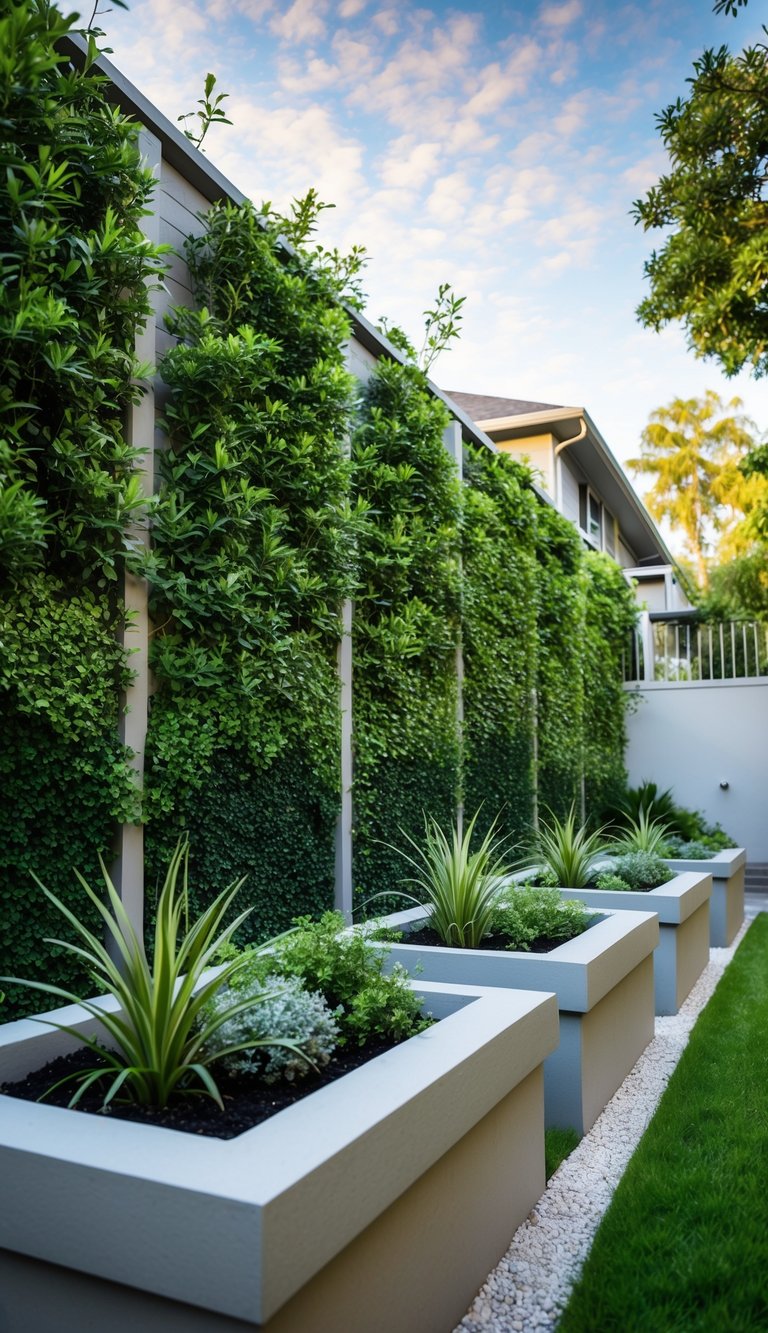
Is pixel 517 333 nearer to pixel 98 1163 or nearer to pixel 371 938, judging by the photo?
pixel 371 938

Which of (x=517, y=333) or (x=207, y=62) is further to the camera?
(x=517, y=333)

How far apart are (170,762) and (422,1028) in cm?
166

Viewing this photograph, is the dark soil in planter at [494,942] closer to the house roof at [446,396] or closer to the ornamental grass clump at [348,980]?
the ornamental grass clump at [348,980]

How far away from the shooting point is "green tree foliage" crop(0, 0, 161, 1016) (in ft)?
10.5

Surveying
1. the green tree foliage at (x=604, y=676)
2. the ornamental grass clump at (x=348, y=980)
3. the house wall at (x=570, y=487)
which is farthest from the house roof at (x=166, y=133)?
the house wall at (x=570, y=487)

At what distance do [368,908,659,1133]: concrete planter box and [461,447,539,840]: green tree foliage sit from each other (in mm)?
2696

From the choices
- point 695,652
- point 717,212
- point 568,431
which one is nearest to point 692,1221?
point 717,212

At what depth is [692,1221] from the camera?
9.34ft

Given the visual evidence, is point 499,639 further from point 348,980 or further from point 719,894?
point 348,980

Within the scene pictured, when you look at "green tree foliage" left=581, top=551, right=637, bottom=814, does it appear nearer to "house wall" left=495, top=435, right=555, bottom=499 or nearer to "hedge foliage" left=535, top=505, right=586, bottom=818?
"hedge foliage" left=535, top=505, right=586, bottom=818

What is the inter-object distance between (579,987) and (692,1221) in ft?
3.15

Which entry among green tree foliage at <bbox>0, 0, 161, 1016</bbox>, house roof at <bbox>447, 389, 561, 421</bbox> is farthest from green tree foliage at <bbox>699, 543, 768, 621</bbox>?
green tree foliage at <bbox>0, 0, 161, 1016</bbox>

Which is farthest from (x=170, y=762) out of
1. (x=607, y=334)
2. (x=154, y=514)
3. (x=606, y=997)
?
(x=607, y=334)

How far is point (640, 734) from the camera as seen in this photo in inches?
531
